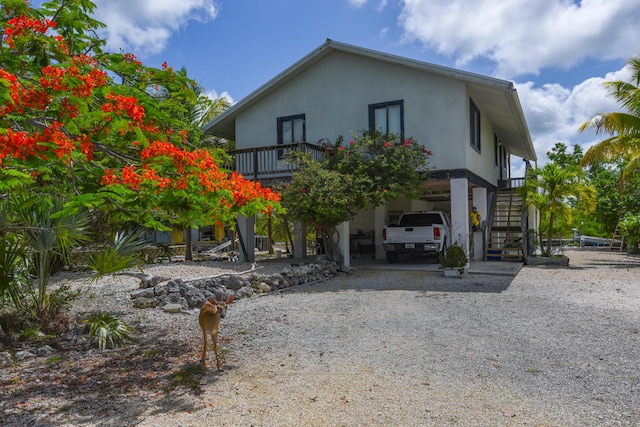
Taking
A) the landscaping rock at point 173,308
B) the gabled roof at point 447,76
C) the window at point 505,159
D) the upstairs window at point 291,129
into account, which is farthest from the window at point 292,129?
the window at point 505,159

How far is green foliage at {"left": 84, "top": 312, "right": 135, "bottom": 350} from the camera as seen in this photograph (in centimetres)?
628

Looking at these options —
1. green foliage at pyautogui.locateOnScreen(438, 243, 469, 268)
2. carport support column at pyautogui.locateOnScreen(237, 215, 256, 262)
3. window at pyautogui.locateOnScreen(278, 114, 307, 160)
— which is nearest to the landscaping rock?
green foliage at pyautogui.locateOnScreen(438, 243, 469, 268)

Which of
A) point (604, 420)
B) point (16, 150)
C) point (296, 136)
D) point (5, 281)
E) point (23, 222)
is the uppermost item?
point (296, 136)

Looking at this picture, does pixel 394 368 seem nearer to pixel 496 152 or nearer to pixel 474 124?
pixel 474 124

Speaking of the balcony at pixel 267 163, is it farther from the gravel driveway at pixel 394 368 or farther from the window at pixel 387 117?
the gravel driveway at pixel 394 368

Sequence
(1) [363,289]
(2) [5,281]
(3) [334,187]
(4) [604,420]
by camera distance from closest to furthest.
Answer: (4) [604,420] < (2) [5,281] < (1) [363,289] < (3) [334,187]

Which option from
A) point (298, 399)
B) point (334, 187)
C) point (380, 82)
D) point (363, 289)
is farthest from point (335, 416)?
point (380, 82)

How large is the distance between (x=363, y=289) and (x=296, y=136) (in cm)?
811

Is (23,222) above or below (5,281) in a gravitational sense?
above

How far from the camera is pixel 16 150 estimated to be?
3975mm

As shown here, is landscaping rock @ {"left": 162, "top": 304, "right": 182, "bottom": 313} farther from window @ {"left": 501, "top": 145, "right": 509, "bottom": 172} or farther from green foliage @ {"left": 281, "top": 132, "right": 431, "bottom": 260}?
window @ {"left": 501, "top": 145, "right": 509, "bottom": 172}

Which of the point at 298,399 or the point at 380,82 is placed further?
the point at 380,82

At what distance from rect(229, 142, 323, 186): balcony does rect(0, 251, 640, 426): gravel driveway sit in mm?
7264

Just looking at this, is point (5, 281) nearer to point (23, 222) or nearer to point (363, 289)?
point (23, 222)
